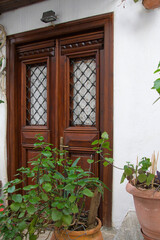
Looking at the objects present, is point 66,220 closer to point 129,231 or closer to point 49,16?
point 129,231

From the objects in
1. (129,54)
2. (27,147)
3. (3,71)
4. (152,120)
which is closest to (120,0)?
(129,54)

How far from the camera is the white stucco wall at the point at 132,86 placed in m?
2.02

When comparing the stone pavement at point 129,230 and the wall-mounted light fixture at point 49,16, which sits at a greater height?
the wall-mounted light fixture at point 49,16

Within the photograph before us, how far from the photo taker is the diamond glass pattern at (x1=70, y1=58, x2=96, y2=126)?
2.43 metres

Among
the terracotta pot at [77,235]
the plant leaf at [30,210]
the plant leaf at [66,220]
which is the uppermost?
the plant leaf at [30,210]

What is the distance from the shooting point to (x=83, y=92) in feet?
8.13

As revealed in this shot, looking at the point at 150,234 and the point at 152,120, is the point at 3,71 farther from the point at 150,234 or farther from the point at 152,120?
the point at 150,234

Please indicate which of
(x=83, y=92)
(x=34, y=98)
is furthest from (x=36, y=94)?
(x=83, y=92)

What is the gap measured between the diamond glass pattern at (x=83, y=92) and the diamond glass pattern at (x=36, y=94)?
386 millimetres

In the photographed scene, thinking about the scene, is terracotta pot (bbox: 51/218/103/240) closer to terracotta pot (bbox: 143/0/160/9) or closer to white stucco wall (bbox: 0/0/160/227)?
white stucco wall (bbox: 0/0/160/227)

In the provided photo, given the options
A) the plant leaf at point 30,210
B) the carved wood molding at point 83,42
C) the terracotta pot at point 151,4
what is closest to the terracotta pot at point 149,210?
the plant leaf at point 30,210

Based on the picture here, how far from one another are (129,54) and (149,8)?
413mm

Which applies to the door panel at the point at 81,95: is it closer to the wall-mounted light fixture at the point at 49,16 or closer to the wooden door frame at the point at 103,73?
the wooden door frame at the point at 103,73

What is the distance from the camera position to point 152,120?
6.62 feet
